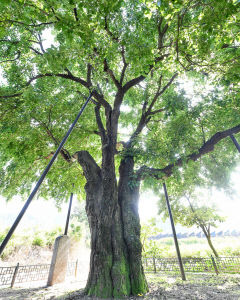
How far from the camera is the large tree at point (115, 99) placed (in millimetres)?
3820

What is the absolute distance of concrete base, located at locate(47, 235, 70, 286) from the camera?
710 centimetres

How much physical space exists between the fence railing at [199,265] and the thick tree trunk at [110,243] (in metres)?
6.58

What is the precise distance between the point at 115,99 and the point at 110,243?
507cm

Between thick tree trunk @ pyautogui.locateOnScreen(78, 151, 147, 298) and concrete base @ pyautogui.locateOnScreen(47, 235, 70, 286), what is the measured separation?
139 inches

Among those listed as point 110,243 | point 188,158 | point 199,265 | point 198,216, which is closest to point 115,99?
point 188,158

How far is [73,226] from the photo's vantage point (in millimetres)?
15992

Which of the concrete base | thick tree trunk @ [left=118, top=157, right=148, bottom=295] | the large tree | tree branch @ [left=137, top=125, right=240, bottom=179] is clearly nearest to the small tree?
the large tree

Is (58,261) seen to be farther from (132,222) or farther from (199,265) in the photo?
(199,265)

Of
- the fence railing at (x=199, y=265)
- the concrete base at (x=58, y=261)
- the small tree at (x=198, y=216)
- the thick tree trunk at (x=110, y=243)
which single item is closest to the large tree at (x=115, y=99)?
the thick tree trunk at (x=110, y=243)

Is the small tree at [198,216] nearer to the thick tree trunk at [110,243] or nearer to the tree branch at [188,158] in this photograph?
the tree branch at [188,158]

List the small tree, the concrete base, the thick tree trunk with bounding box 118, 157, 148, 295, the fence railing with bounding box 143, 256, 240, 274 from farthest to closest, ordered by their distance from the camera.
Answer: the small tree → the fence railing with bounding box 143, 256, 240, 274 → the concrete base → the thick tree trunk with bounding box 118, 157, 148, 295

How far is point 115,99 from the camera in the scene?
658 centimetres

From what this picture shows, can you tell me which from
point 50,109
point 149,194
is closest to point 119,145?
point 50,109

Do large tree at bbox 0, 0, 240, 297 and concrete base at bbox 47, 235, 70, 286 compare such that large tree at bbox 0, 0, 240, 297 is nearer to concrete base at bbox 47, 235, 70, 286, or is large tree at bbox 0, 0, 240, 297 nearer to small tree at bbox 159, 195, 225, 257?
concrete base at bbox 47, 235, 70, 286
